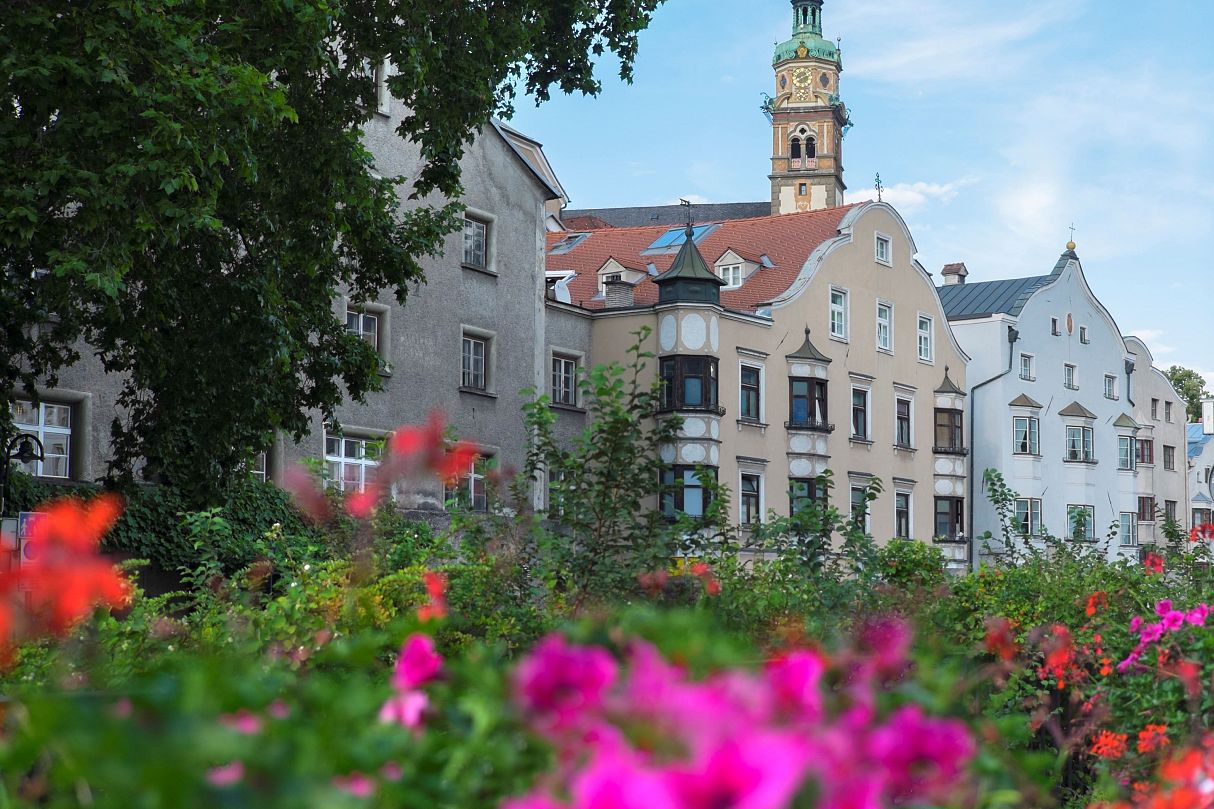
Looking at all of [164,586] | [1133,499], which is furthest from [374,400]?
[1133,499]

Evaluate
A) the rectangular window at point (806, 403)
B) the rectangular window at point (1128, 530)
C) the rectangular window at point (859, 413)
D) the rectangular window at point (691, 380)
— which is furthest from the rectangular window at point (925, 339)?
the rectangular window at point (1128, 530)

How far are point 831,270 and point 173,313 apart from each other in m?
27.9

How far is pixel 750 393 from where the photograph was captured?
39188 mm

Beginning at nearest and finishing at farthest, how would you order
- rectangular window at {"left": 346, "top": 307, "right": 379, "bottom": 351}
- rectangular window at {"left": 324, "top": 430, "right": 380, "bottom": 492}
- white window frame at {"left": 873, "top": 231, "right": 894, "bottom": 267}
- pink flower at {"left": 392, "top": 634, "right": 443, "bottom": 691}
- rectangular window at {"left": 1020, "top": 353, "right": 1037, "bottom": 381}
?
pink flower at {"left": 392, "top": 634, "right": 443, "bottom": 691} → rectangular window at {"left": 324, "top": 430, "right": 380, "bottom": 492} → rectangular window at {"left": 346, "top": 307, "right": 379, "bottom": 351} → white window frame at {"left": 873, "top": 231, "right": 894, "bottom": 267} → rectangular window at {"left": 1020, "top": 353, "right": 1037, "bottom": 381}

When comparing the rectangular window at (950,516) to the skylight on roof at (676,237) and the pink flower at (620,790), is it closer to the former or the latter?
the skylight on roof at (676,237)

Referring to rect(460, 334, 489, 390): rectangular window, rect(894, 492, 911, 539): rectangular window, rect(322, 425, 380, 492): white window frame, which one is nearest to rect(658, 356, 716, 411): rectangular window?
rect(460, 334, 489, 390): rectangular window

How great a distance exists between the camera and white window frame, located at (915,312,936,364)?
45.8 meters

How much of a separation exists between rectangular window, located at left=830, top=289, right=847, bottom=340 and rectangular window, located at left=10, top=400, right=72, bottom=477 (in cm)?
2475

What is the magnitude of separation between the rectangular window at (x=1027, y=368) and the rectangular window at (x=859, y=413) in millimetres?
10111

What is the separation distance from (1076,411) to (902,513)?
11.5m

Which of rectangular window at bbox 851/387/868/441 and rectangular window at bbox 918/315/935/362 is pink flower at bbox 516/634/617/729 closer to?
rectangular window at bbox 851/387/868/441

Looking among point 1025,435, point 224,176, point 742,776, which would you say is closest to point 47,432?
point 224,176

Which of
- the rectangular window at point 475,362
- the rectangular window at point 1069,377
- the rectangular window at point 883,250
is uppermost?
the rectangular window at point 883,250

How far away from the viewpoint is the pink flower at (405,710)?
2229mm
